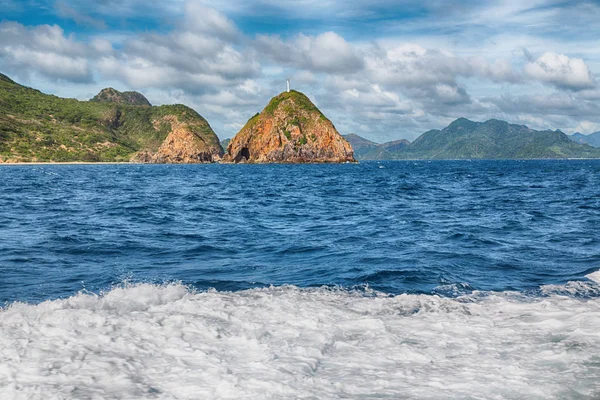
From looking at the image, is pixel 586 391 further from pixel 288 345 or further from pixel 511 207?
pixel 511 207

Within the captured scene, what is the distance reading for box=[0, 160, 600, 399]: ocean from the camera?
6.41m

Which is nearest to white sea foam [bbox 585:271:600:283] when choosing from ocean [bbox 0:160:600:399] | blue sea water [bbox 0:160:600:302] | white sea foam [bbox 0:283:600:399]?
ocean [bbox 0:160:600:399]

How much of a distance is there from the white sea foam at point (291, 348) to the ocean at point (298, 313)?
0.04 m

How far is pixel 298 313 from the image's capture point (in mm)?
9812

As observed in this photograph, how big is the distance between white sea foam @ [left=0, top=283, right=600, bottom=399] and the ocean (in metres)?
0.04

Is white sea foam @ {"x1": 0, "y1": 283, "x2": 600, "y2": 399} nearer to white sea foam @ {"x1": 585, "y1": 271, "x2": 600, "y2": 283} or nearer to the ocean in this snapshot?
the ocean

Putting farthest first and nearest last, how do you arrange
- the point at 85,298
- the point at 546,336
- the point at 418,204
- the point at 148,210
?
the point at 418,204 < the point at 148,210 < the point at 85,298 < the point at 546,336

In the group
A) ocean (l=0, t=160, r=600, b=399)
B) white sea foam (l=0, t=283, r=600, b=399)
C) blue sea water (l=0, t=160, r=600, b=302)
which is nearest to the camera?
white sea foam (l=0, t=283, r=600, b=399)

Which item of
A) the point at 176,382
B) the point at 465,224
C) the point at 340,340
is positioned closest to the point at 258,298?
the point at 340,340

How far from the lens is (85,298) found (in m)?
10.0

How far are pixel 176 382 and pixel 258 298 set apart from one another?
4.85m

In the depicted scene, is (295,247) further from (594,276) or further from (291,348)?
(291,348)

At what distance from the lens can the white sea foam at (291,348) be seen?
6203 millimetres

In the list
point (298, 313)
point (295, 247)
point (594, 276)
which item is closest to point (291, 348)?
point (298, 313)
